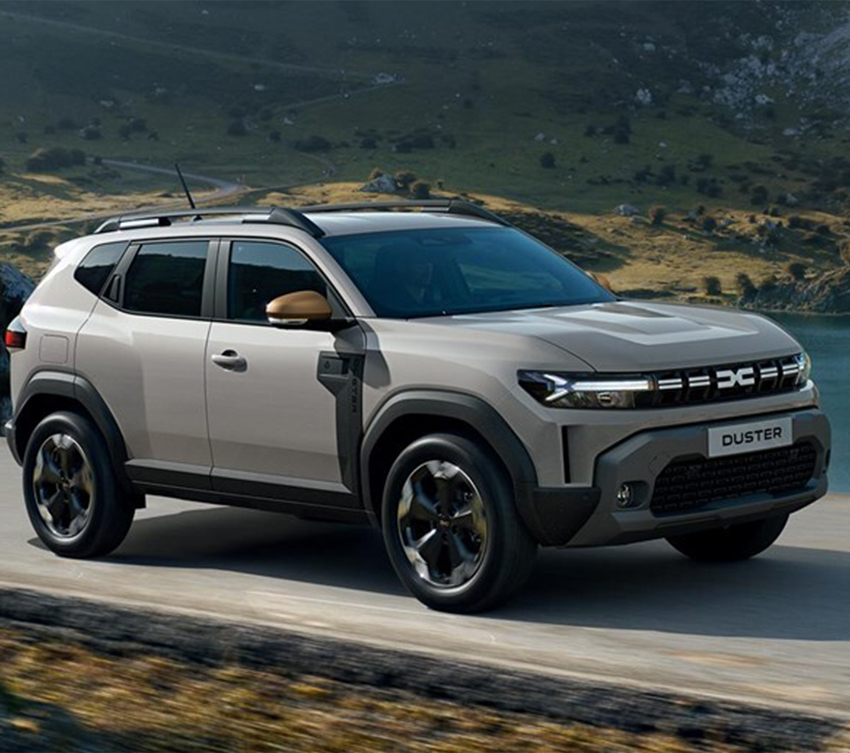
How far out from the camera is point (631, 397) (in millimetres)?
6957

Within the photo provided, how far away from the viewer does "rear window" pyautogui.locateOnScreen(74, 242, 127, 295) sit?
900 centimetres

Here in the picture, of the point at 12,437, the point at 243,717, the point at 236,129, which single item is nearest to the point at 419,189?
the point at 236,129

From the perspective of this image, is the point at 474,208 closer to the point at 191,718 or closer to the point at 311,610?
the point at 311,610

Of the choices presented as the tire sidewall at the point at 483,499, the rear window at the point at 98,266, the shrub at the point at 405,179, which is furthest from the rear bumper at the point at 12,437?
the shrub at the point at 405,179

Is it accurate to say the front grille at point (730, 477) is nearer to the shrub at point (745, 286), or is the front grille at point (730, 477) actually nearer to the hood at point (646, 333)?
the hood at point (646, 333)

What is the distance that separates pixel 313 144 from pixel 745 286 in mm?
50499

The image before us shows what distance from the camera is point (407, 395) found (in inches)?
288

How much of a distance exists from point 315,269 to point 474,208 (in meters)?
1.36

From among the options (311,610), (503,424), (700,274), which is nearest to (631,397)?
(503,424)

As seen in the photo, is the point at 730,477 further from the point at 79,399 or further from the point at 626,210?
the point at 626,210

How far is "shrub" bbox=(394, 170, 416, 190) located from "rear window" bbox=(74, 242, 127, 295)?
103554mm

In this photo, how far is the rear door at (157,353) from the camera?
27.2 feet

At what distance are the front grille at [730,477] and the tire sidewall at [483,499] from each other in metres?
0.58

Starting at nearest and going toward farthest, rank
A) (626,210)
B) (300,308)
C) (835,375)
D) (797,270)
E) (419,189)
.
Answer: (300,308) < (835,375) < (797,270) < (419,189) < (626,210)
